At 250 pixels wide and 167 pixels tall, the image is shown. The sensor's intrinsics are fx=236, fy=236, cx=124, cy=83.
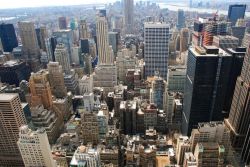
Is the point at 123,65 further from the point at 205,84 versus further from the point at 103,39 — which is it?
the point at 205,84

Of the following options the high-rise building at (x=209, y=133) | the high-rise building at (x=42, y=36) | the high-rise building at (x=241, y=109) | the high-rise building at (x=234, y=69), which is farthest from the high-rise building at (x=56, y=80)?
the high-rise building at (x=42, y=36)

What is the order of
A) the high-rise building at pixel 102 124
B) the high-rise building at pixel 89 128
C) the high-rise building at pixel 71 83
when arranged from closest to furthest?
the high-rise building at pixel 89 128, the high-rise building at pixel 102 124, the high-rise building at pixel 71 83

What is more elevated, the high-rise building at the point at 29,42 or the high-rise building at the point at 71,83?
the high-rise building at the point at 29,42

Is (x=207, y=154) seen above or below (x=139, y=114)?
above

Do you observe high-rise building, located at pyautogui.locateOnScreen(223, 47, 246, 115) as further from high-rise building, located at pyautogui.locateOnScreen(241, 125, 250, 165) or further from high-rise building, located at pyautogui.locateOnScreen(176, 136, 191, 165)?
high-rise building, located at pyautogui.locateOnScreen(176, 136, 191, 165)

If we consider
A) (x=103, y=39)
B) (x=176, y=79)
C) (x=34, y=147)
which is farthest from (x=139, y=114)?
(x=103, y=39)

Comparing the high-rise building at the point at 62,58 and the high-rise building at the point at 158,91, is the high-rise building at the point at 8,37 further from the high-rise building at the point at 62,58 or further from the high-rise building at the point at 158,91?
the high-rise building at the point at 158,91
